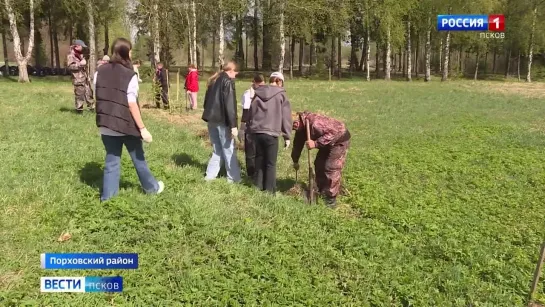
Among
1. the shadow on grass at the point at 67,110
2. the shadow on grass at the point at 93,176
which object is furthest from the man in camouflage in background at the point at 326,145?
the shadow on grass at the point at 67,110

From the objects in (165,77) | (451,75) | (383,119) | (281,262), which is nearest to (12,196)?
(281,262)

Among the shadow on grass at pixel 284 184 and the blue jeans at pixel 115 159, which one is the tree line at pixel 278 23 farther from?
the blue jeans at pixel 115 159

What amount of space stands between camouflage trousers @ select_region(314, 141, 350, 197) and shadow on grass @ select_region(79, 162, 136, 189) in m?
2.51

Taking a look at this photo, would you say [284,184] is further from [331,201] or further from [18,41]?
[18,41]

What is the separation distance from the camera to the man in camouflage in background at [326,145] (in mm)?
5727

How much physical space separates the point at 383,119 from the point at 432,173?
19.9 ft

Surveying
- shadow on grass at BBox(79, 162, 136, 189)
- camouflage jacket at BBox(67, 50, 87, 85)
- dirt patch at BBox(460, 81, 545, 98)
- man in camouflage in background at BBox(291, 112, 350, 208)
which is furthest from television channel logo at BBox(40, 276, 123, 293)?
dirt patch at BBox(460, 81, 545, 98)

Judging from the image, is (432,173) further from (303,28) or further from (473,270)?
(303,28)

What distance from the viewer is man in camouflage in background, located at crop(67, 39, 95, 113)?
10.2 meters

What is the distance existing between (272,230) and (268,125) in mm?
1550

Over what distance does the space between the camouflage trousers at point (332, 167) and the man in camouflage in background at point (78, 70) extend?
713 cm

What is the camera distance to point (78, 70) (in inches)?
410

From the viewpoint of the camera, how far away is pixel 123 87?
14.7 ft

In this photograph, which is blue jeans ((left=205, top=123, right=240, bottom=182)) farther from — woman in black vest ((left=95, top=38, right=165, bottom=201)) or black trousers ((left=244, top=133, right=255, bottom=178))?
woman in black vest ((left=95, top=38, right=165, bottom=201))
